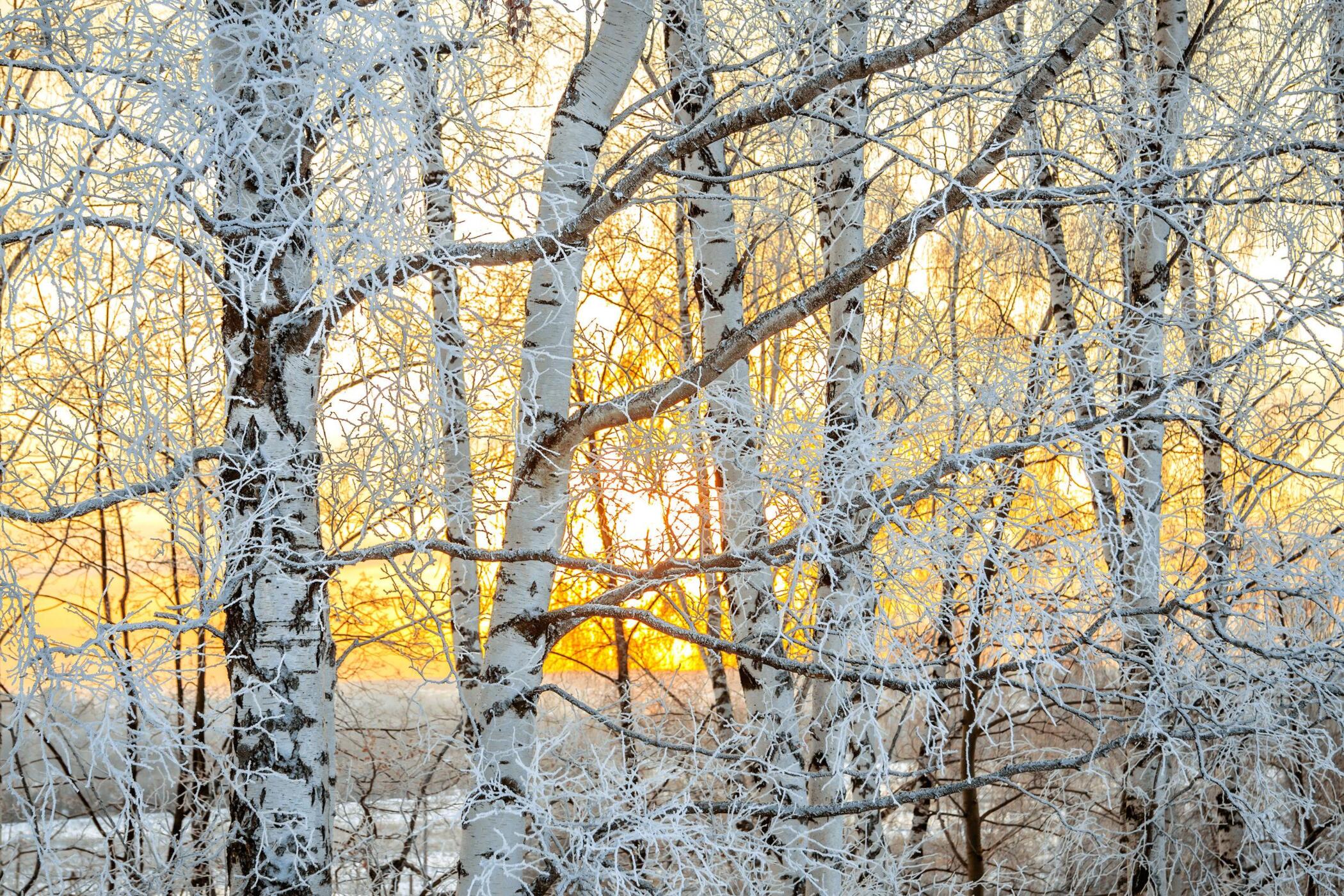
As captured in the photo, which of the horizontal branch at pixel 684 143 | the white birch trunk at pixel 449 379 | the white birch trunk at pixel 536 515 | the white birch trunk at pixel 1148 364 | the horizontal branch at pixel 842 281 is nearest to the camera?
the white birch trunk at pixel 449 379

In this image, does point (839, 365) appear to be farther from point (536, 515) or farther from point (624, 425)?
point (536, 515)

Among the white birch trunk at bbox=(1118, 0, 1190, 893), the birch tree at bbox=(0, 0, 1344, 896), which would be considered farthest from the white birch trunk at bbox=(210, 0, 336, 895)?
the white birch trunk at bbox=(1118, 0, 1190, 893)

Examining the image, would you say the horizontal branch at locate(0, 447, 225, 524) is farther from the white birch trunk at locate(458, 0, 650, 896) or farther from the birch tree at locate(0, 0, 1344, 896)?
the white birch trunk at locate(458, 0, 650, 896)

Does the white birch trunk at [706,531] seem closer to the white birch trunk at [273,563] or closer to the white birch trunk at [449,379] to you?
the white birch trunk at [449,379]

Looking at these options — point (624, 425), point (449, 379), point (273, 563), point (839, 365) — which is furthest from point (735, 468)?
point (273, 563)

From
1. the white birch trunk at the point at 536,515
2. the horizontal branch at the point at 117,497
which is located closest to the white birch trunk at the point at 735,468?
the white birch trunk at the point at 536,515

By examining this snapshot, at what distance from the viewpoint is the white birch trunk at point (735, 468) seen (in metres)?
4.47

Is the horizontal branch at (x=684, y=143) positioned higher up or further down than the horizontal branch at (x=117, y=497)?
higher up

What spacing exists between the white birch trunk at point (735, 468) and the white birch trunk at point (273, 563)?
155 centimetres

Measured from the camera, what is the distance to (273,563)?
3205mm

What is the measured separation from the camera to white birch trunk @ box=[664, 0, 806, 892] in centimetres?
447

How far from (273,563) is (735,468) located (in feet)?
6.71

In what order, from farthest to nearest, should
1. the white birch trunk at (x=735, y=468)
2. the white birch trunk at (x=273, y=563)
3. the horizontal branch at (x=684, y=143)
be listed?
the white birch trunk at (x=735, y=468) < the white birch trunk at (x=273, y=563) < the horizontal branch at (x=684, y=143)

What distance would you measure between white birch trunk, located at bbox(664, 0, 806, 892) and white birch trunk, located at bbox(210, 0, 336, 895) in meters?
1.55
